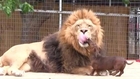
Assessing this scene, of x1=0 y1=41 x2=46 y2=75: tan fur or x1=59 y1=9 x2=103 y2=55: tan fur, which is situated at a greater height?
x1=59 y1=9 x2=103 y2=55: tan fur

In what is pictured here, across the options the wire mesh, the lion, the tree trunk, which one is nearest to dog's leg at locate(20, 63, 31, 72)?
the lion

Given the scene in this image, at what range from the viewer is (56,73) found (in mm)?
2943

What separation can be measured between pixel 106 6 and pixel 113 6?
14 cm

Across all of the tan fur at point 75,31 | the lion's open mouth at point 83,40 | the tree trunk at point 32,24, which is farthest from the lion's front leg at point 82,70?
the tree trunk at point 32,24

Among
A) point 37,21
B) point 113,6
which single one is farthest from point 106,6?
point 37,21

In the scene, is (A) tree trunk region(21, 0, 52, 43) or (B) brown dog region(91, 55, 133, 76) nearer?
(B) brown dog region(91, 55, 133, 76)

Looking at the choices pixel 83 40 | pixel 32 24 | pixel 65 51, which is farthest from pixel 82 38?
pixel 32 24

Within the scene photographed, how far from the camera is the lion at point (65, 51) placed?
283cm

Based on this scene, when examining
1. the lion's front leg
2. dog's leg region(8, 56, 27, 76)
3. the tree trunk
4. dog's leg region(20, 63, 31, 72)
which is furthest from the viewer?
the tree trunk

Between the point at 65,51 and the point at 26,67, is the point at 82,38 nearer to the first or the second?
the point at 65,51

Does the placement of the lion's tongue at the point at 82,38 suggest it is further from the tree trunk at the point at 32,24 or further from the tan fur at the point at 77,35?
the tree trunk at the point at 32,24

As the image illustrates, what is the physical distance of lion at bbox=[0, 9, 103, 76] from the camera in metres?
2.83

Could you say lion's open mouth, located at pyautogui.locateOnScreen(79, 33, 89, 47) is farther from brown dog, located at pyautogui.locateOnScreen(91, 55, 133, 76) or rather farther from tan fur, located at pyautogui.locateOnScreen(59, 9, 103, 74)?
brown dog, located at pyautogui.locateOnScreen(91, 55, 133, 76)

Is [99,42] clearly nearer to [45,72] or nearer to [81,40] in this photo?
[81,40]
